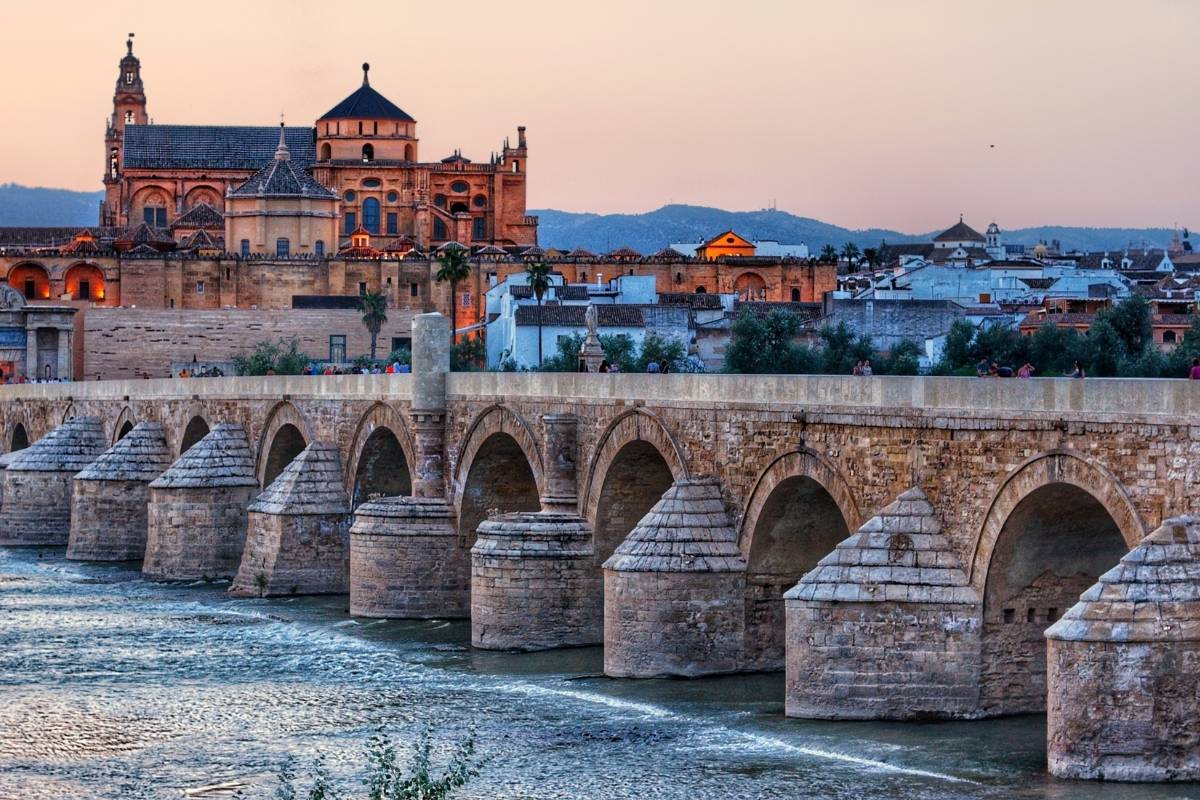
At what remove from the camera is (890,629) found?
20359 mm

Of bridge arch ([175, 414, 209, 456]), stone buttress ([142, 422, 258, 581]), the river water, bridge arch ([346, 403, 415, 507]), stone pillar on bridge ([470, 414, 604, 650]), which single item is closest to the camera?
the river water

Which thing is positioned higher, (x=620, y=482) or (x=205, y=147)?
(x=205, y=147)

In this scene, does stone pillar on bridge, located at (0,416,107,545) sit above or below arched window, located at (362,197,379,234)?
below

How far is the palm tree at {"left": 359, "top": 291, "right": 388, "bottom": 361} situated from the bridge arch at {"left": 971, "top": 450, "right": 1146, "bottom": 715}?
67.9m

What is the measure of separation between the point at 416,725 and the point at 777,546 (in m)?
4.34

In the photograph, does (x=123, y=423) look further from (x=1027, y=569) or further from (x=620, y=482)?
(x=1027, y=569)

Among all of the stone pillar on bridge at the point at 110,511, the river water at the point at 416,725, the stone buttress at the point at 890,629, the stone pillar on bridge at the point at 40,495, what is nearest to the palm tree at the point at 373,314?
the stone pillar on bridge at the point at 40,495

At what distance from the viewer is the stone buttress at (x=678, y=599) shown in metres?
23.9

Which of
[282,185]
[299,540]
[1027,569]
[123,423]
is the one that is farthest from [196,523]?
[282,185]

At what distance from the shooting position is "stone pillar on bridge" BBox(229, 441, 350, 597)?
115ft

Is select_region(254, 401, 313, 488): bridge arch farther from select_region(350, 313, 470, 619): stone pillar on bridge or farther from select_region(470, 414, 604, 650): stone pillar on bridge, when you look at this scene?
select_region(470, 414, 604, 650): stone pillar on bridge

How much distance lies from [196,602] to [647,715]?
14.5 metres

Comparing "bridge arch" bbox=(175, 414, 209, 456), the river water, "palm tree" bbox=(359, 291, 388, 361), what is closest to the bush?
"palm tree" bbox=(359, 291, 388, 361)

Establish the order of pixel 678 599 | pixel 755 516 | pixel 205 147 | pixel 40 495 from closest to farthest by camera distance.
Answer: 1. pixel 678 599
2. pixel 755 516
3. pixel 40 495
4. pixel 205 147
